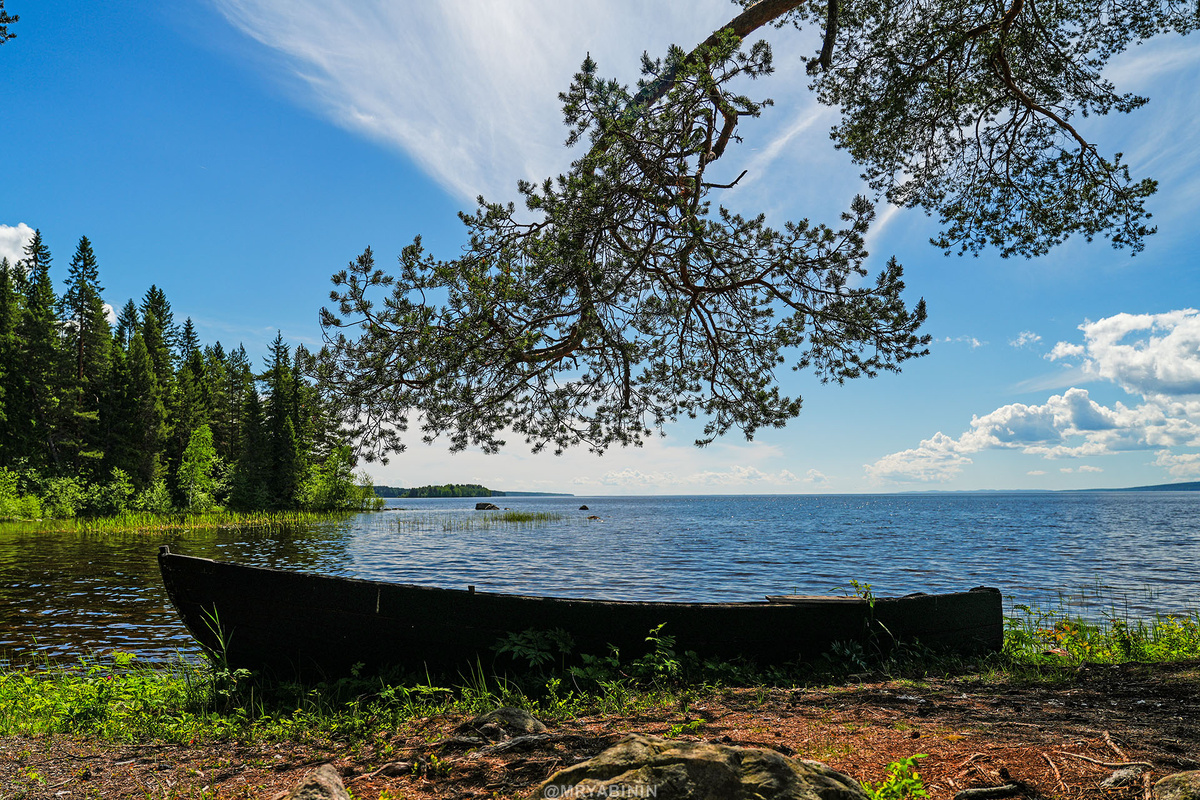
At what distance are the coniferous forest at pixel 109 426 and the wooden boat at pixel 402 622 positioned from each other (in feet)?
91.4

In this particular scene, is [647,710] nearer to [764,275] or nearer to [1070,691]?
[1070,691]

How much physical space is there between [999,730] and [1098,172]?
25.1ft

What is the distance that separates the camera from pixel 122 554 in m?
22.8

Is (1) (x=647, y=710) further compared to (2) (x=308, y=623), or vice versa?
(2) (x=308, y=623)

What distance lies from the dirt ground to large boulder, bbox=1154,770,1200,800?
0.48 ft

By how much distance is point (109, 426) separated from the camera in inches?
1641

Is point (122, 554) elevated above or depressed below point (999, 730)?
below

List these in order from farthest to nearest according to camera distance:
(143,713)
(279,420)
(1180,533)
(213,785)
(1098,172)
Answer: (279,420) < (1180,533) < (1098,172) < (143,713) < (213,785)

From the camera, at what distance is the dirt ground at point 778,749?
327cm

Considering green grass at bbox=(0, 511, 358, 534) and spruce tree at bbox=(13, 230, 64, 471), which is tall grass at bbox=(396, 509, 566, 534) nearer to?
green grass at bbox=(0, 511, 358, 534)

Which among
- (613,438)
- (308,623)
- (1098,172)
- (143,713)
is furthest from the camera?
(613,438)

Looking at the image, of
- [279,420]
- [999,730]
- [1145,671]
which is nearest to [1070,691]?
[1145,671]

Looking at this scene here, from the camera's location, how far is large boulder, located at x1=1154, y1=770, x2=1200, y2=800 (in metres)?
2.50

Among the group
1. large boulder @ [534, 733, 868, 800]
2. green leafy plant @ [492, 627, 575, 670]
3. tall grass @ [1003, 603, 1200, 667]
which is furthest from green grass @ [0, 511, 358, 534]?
tall grass @ [1003, 603, 1200, 667]
